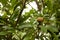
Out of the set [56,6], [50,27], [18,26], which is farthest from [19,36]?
[56,6]

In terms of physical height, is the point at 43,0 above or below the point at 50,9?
above

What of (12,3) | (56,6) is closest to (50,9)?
(56,6)

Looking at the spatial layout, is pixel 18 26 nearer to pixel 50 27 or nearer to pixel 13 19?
pixel 13 19

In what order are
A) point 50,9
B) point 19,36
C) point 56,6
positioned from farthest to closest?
1. point 56,6
2. point 50,9
3. point 19,36

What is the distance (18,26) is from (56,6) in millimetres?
388

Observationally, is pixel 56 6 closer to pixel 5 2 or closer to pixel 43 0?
pixel 43 0

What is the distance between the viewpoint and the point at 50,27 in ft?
2.70

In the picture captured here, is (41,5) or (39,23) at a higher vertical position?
(41,5)

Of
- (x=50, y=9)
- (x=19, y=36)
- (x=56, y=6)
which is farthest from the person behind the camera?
(x=56, y=6)

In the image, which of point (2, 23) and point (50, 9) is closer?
point (2, 23)

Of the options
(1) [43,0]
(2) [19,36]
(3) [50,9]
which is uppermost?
(1) [43,0]

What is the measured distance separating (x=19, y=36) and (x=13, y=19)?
10 cm

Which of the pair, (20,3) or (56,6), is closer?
(20,3)

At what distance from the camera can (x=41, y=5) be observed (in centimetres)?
112
